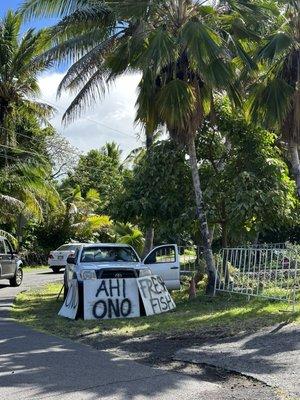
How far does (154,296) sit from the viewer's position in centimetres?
1318

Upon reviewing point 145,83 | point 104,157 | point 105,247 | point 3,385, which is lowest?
point 3,385

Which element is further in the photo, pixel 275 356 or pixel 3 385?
pixel 275 356

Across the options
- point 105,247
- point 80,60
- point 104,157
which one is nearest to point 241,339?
point 105,247

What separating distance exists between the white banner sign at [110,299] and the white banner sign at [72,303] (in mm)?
306

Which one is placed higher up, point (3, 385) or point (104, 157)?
point (104, 157)

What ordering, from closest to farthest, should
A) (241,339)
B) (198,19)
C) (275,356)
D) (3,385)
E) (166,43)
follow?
(3,385) → (275,356) → (241,339) → (166,43) → (198,19)

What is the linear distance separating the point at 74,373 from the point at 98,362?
0.80 m

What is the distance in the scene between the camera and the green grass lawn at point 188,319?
10.9m

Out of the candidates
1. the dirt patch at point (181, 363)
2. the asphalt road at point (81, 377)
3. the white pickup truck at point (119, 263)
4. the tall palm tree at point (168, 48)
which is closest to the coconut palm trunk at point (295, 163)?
the tall palm tree at point (168, 48)

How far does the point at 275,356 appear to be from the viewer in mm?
8172

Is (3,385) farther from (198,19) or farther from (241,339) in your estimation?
(198,19)

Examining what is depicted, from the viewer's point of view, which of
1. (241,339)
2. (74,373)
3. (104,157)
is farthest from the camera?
(104,157)

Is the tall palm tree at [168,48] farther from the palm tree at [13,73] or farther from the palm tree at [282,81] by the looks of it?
the palm tree at [13,73]

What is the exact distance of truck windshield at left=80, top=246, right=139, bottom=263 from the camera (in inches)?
577
